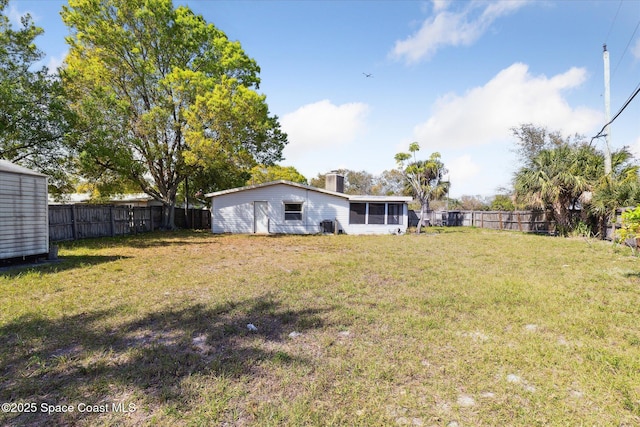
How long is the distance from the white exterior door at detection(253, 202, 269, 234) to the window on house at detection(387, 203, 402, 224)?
7.29m

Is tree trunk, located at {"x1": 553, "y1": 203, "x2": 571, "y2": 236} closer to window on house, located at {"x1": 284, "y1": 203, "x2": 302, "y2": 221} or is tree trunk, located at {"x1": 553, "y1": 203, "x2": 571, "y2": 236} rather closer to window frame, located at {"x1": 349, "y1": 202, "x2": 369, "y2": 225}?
window frame, located at {"x1": 349, "y1": 202, "x2": 369, "y2": 225}

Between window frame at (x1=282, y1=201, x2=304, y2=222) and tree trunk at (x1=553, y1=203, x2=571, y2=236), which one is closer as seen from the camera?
tree trunk at (x1=553, y1=203, x2=571, y2=236)

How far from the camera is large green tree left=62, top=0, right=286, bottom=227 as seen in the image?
15.6 metres

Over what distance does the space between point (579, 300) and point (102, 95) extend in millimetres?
19060

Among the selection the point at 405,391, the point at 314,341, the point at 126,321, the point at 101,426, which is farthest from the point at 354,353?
the point at 126,321

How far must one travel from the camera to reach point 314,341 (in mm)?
3492

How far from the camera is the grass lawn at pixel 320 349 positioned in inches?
91.5

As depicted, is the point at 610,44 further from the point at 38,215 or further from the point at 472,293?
the point at 38,215

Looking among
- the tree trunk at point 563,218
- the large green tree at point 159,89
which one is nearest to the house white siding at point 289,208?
the large green tree at point 159,89

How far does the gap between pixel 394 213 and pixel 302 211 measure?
5.53 meters

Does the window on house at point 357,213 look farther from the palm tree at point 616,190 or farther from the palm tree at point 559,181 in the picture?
the palm tree at point 616,190

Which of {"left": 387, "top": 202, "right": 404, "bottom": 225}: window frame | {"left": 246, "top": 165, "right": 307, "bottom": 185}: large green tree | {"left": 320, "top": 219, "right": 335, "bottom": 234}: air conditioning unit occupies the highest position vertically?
{"left": 246, "top": 165, "right": 307, "bottom": 185}: large green tree

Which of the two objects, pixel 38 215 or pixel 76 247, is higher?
pixel 38 215

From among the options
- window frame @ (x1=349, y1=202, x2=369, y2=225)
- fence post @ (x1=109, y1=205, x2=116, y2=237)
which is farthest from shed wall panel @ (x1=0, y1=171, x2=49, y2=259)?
window frame @ (x1=349, y1=202, x2=369, y2=225)
